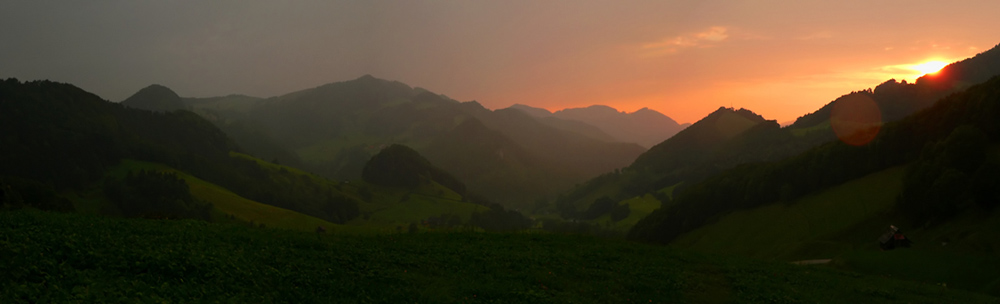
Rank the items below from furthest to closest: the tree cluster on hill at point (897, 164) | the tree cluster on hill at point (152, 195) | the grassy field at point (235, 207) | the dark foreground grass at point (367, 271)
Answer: the grassy field at point (235, 207) → the tree cluster on hill at point (152, 195) → the tree cluster on hill at point (897, 164) → the dark foreground grass at point (367, 271)

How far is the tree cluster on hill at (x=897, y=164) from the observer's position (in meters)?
54.3

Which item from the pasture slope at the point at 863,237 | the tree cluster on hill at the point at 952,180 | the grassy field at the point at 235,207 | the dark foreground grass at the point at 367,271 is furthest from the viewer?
the grassy field at the point at 235,207

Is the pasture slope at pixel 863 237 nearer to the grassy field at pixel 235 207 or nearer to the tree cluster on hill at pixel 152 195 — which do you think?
the grassy field at pixel 235 207

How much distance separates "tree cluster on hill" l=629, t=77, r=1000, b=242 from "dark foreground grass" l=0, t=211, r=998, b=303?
3519 centimetres

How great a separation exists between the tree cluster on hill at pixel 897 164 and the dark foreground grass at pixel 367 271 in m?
35.2

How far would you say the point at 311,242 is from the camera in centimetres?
2339

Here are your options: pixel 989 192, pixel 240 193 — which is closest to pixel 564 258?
pixel 989 192

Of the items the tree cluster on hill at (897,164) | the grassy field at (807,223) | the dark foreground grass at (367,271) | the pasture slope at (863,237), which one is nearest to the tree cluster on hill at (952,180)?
the tree cluster on hill at (897,164)

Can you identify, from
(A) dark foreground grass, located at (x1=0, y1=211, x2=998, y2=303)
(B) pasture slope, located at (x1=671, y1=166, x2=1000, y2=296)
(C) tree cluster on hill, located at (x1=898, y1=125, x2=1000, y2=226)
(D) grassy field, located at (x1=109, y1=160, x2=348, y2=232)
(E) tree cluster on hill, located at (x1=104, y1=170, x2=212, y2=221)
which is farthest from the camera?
(D) grassy field, located at (x1=109, y1=160, x2=348, y2=232)

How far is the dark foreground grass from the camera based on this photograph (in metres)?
14.3

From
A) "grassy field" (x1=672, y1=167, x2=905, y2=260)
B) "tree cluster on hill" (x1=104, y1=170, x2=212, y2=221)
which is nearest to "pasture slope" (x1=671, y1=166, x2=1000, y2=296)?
"grassy field" (x1=672, y1=167, x2=905, y2=260)

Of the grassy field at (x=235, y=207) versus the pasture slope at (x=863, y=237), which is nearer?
the pasture slope at (x=863, y=237)

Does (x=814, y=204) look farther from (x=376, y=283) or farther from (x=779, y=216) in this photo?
(x=376, y=283)

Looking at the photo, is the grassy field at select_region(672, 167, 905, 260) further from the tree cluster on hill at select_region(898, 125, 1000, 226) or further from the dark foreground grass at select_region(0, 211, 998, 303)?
the dark foreground grass at select_region(0, 211, 998, 303)
